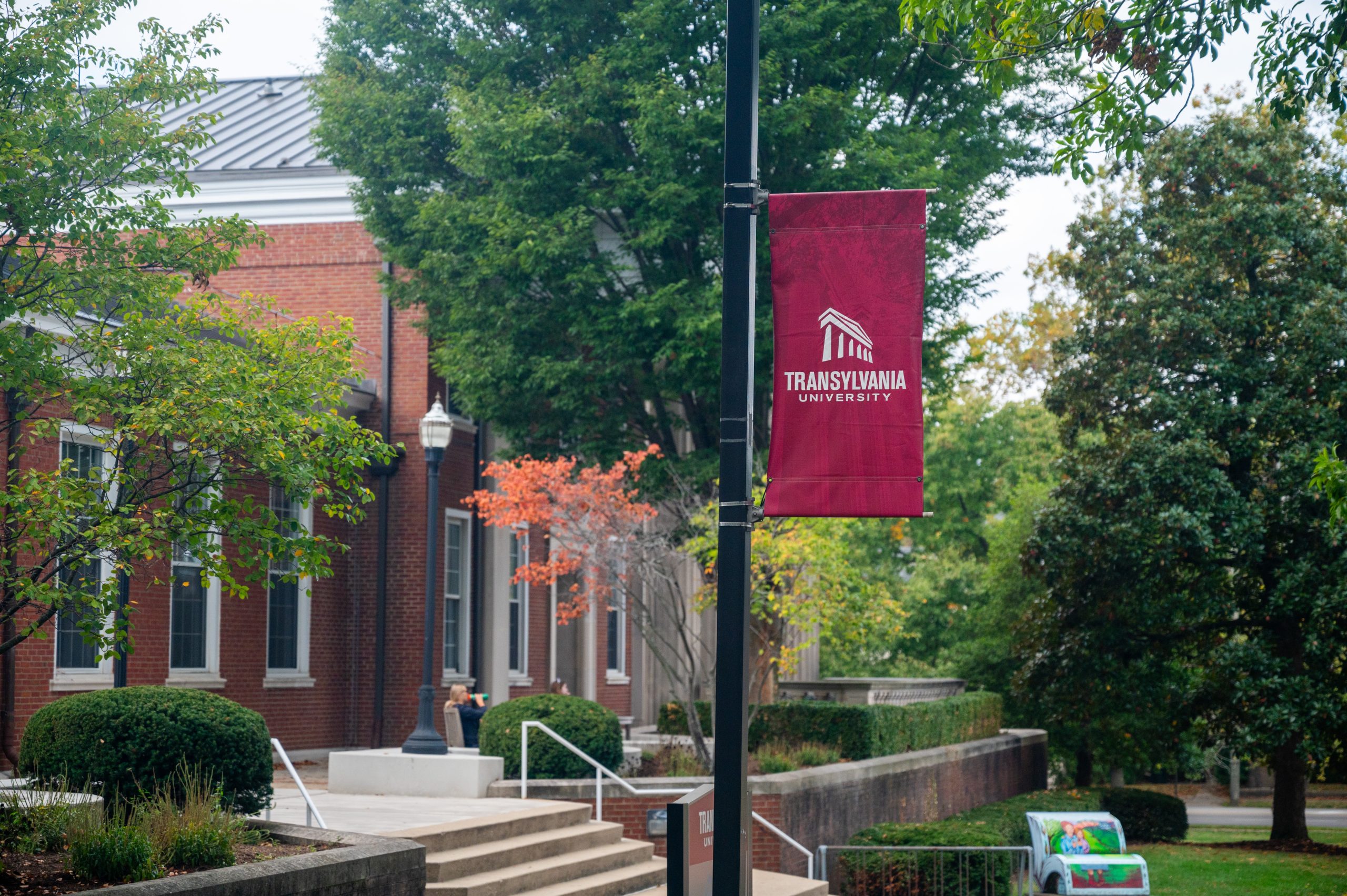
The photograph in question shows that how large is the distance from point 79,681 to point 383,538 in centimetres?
640

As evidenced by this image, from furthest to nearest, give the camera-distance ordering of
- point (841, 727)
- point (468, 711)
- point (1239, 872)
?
point (1239, 872)
point (841, 727)
point (468, 711)

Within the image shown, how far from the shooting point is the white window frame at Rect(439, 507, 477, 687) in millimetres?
24781

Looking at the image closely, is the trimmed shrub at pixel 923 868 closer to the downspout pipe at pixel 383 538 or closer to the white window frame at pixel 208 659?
the downspout pipe at pixel 383 538

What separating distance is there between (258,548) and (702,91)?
11.9 m

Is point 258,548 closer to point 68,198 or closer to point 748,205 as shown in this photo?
point 68,198

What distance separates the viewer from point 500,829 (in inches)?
538

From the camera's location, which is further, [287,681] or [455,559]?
[455,559]

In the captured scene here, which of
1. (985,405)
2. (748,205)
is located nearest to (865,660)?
(985,405)

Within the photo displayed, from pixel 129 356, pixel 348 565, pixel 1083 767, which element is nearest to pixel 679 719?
pixel 348 565

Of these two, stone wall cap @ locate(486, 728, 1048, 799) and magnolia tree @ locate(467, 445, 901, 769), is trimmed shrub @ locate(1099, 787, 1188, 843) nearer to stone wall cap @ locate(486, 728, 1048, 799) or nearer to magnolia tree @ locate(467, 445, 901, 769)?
stone wall cap @ locate(486, 728, 1048, 799)

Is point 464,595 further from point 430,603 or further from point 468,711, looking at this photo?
point 430,603

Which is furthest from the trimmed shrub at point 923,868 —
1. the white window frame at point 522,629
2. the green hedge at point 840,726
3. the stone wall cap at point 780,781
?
the white window frame at point 522,629

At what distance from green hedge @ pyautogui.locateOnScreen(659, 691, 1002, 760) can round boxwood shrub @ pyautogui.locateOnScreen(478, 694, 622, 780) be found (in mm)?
4482

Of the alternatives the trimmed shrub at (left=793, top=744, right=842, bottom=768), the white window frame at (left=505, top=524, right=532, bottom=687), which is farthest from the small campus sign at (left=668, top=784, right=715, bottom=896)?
the white window frame at (left=505, top=524, right=532, bottom=687)
